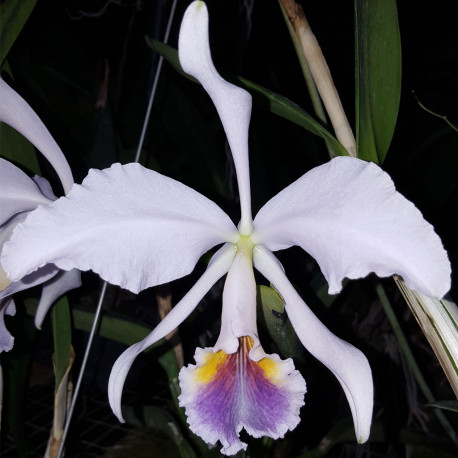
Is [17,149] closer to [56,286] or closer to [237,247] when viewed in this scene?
[56,286]

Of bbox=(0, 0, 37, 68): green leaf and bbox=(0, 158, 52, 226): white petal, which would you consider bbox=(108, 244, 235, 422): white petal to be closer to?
bbox=(0, 158, 52, 226): white petal

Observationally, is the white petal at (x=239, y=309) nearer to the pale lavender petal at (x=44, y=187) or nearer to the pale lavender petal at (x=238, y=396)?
the pale lavender petal at (x=238, y=396)

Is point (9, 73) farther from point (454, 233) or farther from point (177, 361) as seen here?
point (454, 233)

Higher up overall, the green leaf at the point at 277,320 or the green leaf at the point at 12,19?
the green leaf at the point at 12,19

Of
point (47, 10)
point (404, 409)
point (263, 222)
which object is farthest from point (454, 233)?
point (47, 10)

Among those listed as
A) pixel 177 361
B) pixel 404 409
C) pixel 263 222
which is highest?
pixel 263 222

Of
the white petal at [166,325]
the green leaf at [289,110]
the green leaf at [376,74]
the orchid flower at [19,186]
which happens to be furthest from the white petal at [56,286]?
the green leaf at [376,74]

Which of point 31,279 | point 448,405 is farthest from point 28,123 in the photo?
point 448,405
